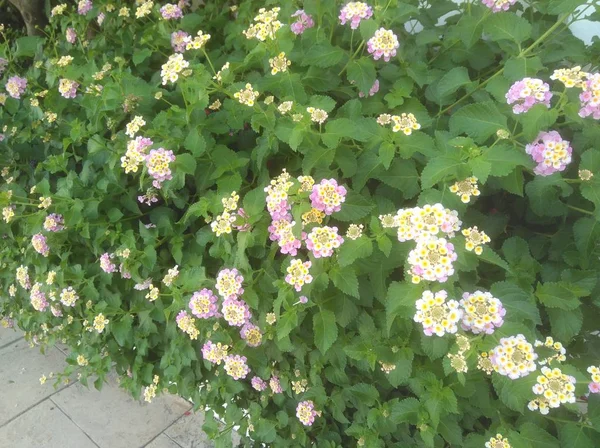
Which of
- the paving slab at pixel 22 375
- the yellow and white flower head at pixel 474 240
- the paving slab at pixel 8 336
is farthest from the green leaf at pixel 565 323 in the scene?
the paving slab at pixel 8 336

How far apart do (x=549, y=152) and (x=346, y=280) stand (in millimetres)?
579

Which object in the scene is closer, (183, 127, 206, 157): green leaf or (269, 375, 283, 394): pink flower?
(183, 127, 206, 157): green leaf

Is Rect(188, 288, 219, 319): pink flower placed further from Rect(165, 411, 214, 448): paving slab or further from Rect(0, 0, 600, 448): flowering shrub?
Rect(165, 411, 214, 448): paving slab

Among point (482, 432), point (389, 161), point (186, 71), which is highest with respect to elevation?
point (186, 71)

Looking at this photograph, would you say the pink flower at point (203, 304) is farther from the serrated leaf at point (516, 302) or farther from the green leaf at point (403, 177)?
the serrated leaf at point (516, 302)

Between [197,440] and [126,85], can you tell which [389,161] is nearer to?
[126,85]

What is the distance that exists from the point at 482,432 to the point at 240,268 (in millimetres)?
881

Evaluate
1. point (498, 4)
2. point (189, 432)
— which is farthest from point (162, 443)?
point (498, 4)

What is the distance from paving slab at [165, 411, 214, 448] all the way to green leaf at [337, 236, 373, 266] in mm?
1596

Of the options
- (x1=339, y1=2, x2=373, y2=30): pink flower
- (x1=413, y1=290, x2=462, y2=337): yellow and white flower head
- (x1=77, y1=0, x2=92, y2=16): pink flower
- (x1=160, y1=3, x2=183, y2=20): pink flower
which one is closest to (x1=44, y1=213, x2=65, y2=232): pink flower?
(x1=160, y1=3, x2=183, y2=20): pink flower

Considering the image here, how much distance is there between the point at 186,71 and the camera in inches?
55.9

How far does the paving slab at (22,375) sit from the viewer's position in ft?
8.31

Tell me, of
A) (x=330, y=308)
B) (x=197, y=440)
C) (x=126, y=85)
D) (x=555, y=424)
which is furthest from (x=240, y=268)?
(x=197, y=440)

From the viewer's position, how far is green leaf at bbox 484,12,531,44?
49.8 inches
